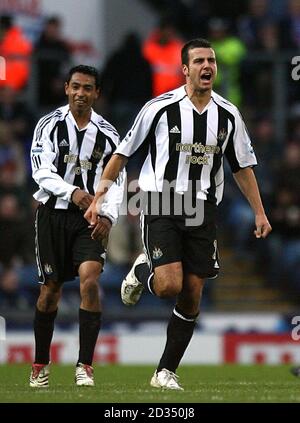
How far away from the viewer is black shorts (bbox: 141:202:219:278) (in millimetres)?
8820

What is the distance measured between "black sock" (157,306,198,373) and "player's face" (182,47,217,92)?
1555mm

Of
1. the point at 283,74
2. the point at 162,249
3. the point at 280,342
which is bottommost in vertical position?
the point at 280,342

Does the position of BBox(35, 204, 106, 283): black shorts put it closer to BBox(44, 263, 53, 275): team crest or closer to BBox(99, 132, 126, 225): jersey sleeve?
BBox(44, 263, 53, 275): team crest

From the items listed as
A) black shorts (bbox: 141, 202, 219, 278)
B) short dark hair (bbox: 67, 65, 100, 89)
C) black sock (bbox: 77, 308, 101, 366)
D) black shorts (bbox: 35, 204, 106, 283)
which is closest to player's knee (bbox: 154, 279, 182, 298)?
black shorts (bbox: 141, 202, 219, 278)

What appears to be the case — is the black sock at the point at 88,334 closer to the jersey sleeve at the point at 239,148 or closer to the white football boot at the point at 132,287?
the white football boot at the point at 132,287

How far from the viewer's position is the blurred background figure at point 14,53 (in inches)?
652

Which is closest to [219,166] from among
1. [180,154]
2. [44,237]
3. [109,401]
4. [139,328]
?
[180,154]

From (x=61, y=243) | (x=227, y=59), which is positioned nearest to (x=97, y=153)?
(x=61, y=243)

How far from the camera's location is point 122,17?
727 inches

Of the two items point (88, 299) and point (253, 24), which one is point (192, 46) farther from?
point (253, 24)

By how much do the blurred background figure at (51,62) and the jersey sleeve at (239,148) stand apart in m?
7.62

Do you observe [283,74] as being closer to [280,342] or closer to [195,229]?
[280,342]
